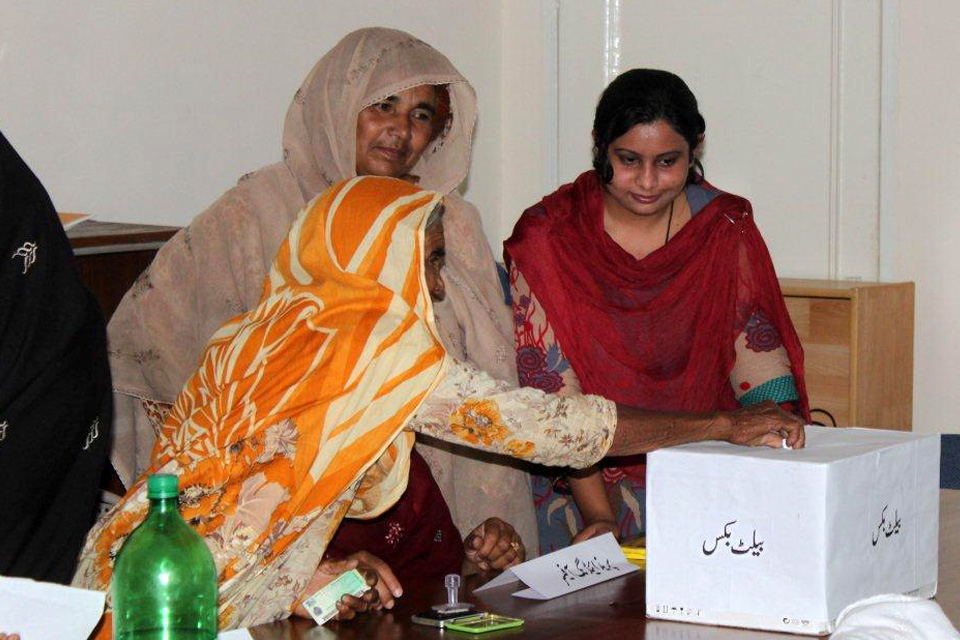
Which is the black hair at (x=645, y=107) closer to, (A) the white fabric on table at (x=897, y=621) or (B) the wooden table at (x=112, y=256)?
(B) the wooden table at (x=112, y=256)

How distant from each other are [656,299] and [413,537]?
861 mm

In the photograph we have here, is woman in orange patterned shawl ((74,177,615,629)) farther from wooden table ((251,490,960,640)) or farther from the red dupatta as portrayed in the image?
the red dupatta

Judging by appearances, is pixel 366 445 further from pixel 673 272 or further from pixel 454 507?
pixel 673 272

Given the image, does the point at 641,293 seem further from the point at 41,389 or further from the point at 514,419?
the point at 41,389

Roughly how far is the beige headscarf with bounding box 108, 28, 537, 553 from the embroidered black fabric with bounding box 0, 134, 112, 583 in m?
0.93

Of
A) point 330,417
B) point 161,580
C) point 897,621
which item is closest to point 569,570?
point 330,417

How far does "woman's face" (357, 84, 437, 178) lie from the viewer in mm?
2564

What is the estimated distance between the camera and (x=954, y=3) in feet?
13.0

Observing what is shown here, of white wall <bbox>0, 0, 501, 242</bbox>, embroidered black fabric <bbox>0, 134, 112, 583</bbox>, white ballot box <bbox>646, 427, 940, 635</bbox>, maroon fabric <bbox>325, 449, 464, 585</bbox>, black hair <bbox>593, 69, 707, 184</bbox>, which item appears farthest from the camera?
white wall <bbox>0, 0, 501, 242</bbox>

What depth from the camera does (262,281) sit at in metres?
2.48

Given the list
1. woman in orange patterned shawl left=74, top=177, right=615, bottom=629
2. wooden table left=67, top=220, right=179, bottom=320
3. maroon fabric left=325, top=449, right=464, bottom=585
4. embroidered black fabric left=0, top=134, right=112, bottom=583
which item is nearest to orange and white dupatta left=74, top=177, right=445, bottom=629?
woman in orange patterned shawl left=74, top=177, right=615, bottom=629

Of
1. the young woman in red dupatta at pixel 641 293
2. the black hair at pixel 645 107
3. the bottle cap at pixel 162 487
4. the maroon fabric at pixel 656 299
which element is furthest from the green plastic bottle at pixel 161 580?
the black hair at pixel 645 107

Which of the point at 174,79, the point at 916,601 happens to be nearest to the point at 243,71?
the point at 174,79

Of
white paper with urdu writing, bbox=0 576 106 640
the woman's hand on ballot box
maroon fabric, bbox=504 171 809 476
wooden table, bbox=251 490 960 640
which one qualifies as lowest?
wooden table, bbox=251 490 960 640
